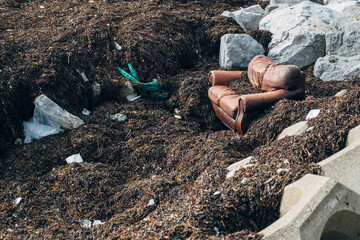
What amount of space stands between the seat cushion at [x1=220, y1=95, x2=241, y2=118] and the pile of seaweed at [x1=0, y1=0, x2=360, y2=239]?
11.4 inches

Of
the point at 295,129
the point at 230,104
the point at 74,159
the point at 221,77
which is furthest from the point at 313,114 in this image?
the point at 74,159

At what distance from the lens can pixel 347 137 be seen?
3566 millimetres

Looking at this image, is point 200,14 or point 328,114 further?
point 200,14

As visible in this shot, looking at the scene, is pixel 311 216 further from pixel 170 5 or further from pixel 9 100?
pixel 170 5


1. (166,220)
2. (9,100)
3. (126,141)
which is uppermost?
(9,100)

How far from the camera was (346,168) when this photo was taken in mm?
3047

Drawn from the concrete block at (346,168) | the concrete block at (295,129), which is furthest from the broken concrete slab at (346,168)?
the concrete block at (295,129)

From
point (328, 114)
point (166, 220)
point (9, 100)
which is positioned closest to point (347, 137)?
point (328, 114)

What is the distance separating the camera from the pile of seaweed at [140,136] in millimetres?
3130

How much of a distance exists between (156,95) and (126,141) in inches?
50.1

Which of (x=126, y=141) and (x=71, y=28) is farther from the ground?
(x=71, y=28)

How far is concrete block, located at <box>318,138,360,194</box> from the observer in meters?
2.99

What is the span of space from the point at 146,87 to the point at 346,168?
3558mm

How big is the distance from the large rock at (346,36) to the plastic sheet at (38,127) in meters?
4.40
